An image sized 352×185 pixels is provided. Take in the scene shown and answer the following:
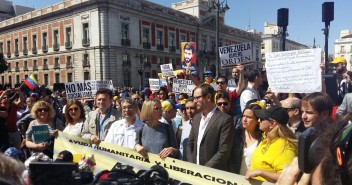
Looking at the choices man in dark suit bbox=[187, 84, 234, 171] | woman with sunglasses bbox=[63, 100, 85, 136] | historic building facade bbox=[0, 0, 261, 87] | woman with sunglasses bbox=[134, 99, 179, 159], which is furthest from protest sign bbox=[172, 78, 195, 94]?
historic building facade bbox=[0, 0, 261, 87]

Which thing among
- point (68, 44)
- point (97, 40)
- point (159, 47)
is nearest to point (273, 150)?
point (97, 40)

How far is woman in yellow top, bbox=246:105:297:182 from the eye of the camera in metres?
2.66

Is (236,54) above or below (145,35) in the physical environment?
below

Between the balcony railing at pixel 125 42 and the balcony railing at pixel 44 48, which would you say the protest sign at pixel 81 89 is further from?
the balcony railing at pixel 44 48

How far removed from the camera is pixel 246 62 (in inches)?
244

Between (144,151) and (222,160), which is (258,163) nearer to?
(222,160)

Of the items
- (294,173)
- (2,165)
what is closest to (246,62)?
(294,173)

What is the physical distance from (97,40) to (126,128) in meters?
33.2

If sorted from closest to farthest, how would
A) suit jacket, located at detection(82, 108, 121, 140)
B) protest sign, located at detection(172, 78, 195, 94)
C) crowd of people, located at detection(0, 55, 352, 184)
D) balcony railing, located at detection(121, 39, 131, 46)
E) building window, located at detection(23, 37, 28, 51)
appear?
crowd of people, located at detection(0, 55, 352, 184) → suit jacket, located at detection(82, 108, 121, 140) → protest sign, located at detection(172, 78, 195, 94) → balcony railing, located at detection(121, 39, 131, 46) → building window, located at detection(23, 37, 28, 51)

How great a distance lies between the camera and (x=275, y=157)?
2750mm

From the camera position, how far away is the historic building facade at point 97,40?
118ft

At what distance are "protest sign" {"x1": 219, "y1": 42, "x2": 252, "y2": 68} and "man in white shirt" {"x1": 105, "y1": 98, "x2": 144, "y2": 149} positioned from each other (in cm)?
274

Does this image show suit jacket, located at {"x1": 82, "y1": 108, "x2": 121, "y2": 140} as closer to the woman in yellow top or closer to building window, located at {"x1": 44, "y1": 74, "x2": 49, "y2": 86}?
the woman in yellow top

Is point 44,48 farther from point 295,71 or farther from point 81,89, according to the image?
point 295,71
